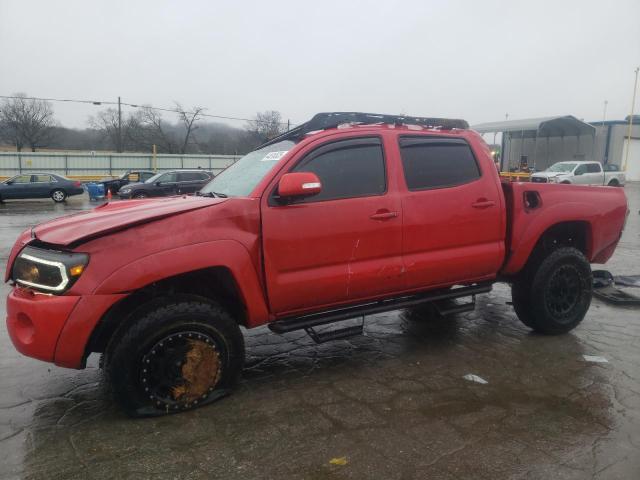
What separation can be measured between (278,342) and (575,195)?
316cm

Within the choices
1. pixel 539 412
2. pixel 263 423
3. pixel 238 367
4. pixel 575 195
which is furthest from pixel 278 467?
pixel 575 195

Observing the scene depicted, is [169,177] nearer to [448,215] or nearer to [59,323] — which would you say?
[448,215]

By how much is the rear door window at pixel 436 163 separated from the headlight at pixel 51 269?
2.44m

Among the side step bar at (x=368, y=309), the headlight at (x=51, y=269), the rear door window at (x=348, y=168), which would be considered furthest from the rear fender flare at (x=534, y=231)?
the headlight at (x=51, y=269)

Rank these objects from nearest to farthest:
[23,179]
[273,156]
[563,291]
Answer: [273,156] → [563,291] → [23,179]

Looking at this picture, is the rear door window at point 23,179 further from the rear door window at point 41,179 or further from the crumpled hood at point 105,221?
the crumpled hood at point 105,221

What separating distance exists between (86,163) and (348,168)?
37.2m

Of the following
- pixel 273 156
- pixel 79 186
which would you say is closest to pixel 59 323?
pixel 273 156

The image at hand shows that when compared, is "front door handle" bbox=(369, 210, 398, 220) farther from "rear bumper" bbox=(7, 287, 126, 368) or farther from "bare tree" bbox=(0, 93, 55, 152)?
"bare tree" bbox=(0, 93, 55, 152)

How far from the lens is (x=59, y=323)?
9.36ft

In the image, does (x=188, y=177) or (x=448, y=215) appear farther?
(x=188, y=177)

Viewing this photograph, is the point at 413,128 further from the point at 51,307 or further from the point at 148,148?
the point at 148,148

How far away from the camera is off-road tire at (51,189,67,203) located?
2275cm

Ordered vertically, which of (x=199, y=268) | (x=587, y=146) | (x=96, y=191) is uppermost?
(x=587, y=146)
